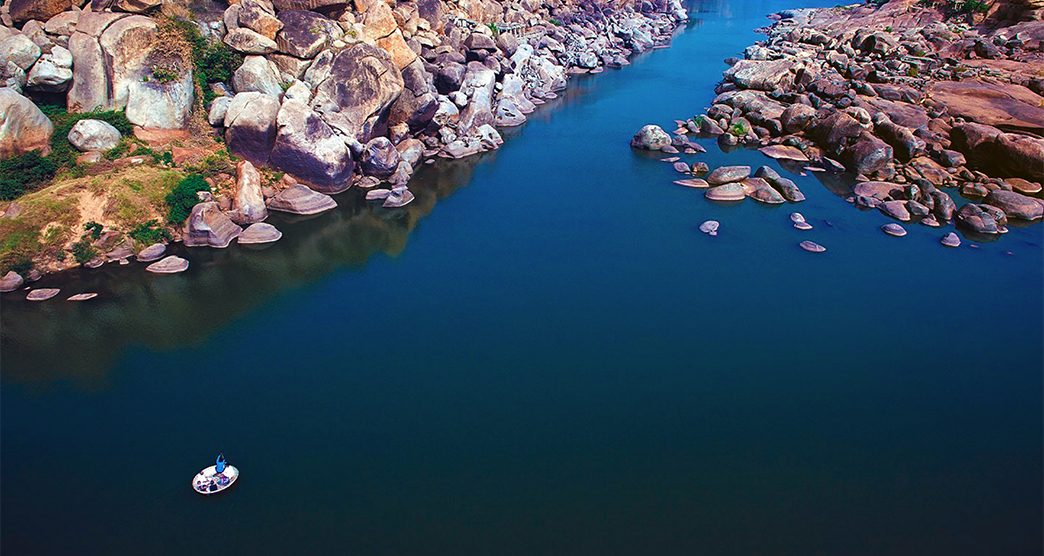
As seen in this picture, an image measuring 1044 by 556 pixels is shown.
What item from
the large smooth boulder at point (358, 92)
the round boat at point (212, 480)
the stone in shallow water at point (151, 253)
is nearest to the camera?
the round boat at point (212, 480)

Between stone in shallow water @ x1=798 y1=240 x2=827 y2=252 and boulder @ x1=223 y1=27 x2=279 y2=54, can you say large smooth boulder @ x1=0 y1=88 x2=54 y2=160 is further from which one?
stone in shallow water @ x1=798 y1=240 x2=827 y2=252

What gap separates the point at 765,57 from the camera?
5509 cm

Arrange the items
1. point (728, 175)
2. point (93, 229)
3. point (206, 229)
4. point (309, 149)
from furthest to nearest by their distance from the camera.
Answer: point (728, 175), point (309, 149), point (206, 229), point (93, 229)

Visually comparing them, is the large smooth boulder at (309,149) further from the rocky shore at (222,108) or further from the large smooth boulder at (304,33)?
the large smooth boulder at (304,33)

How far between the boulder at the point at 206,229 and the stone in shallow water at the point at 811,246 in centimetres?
2375

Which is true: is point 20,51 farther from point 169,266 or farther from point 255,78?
point 169,266

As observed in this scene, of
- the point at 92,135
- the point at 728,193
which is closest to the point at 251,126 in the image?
the point at 92,135

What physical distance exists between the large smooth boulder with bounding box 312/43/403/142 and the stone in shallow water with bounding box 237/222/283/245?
6.32 metres

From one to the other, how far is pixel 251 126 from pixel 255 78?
138 inches

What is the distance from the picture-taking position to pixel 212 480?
16156 millimetres

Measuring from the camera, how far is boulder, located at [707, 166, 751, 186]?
3303 cm

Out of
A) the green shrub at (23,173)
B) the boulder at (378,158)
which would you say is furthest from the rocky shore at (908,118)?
the green shrub at (23,173)

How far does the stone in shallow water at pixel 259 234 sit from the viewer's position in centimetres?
2697

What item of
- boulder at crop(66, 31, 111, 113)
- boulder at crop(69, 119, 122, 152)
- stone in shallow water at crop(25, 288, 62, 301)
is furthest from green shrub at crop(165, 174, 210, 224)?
boulder at crop(66, 31, 111, 113)
